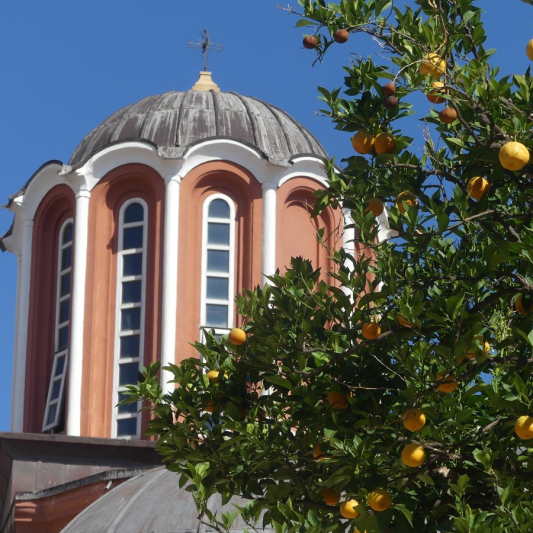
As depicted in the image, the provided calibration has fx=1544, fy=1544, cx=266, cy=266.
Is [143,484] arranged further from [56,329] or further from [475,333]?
[475,333]

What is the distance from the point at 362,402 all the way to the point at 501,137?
1.63 meters

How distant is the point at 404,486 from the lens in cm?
818

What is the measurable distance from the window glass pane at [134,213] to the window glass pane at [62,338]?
1856 millimetres

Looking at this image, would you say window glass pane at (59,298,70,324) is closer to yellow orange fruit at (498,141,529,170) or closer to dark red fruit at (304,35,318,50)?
dark red fruit at (304,35,318,50)

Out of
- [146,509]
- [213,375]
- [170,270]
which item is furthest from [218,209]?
[213,375]

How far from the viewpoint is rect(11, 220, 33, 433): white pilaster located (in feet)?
75.3

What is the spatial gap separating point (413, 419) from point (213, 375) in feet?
5.67

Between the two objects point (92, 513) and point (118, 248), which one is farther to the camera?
point (118, 248)

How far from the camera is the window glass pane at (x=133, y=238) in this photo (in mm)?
22750

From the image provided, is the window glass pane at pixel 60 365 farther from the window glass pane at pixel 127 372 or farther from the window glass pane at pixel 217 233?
the window glass pane at pixel 217 233

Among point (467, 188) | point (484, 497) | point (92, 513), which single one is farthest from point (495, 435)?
point (92, 513)

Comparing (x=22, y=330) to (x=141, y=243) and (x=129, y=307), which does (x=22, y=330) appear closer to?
(x=129, y=307)

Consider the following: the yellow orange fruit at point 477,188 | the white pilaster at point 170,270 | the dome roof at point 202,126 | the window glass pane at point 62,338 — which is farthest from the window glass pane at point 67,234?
the yellow orange fruit at point 477,188

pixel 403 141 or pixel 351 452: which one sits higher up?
pixel 403 141
